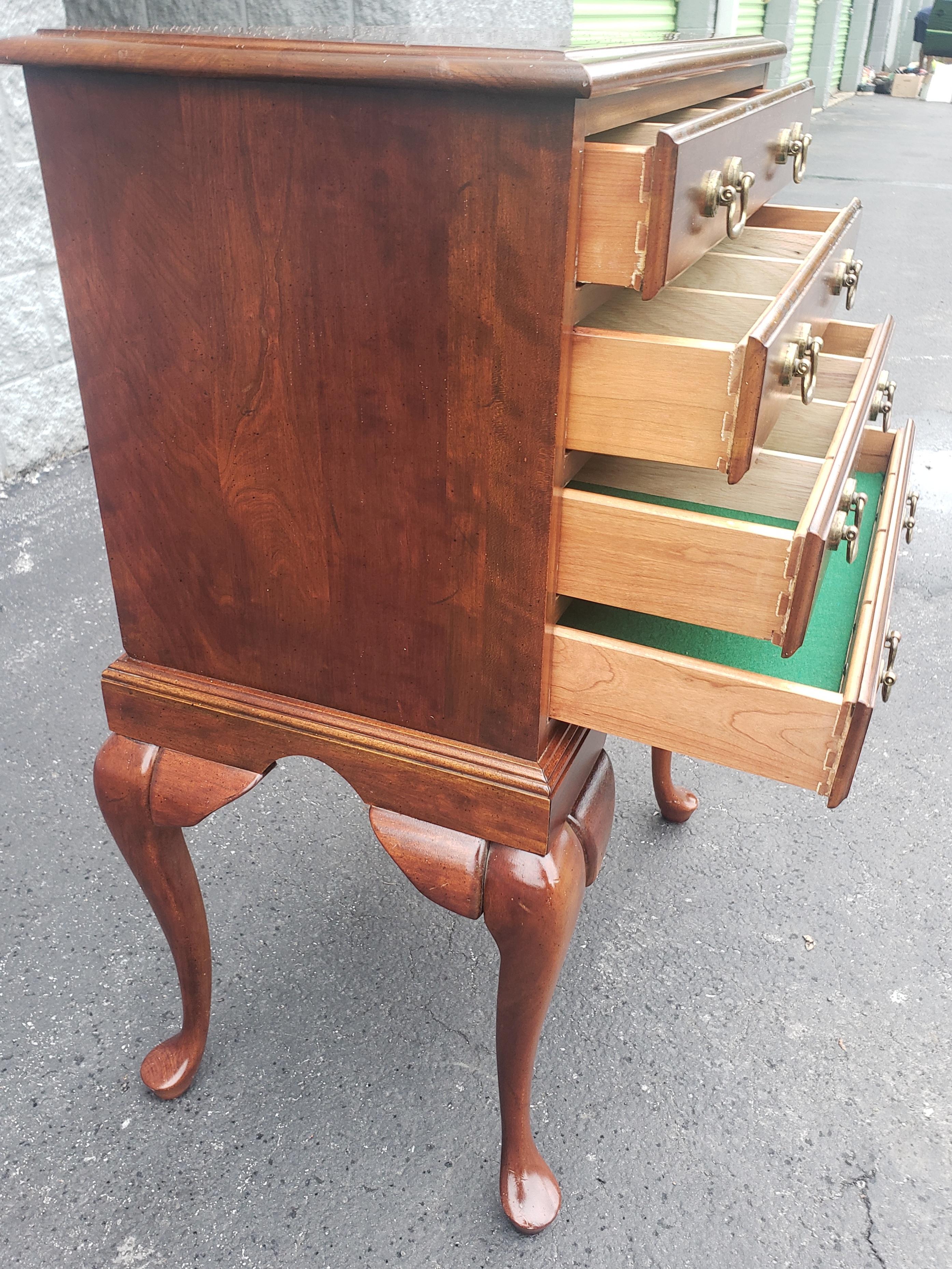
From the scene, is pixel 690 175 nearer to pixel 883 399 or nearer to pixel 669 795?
pixel 883 399

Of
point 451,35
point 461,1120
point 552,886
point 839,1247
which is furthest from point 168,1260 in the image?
point 451,35

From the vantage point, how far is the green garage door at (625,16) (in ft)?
19.1

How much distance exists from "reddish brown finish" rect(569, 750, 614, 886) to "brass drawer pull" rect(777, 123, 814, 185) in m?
0.71

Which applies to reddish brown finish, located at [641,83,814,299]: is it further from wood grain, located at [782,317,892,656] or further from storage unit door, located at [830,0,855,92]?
storage unit door, located at [830,0,855,92]

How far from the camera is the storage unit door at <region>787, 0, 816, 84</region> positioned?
39.7 feet

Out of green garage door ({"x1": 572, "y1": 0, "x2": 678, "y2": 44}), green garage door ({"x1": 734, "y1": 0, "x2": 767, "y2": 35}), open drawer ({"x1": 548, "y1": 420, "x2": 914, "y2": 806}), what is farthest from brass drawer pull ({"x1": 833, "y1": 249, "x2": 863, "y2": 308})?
green garage door ({"x1": 734, "y1": 0, "x2": 767, "y2": 35})

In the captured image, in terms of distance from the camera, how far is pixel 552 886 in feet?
3.23

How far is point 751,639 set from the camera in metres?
1.15

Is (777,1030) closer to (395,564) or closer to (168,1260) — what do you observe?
(168,1260)

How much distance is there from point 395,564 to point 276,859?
1.05m

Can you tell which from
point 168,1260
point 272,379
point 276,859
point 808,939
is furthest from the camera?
point 276,859

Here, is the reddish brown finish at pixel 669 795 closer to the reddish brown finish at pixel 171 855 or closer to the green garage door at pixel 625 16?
the reddish brown finish at pixel 171 855

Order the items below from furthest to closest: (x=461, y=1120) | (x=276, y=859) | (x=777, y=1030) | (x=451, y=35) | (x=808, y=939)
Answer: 1. (x=276, y=859)
2. (x=808, y=939)
3. (x=777, y=1030)
4. (x=461, y=1120)
5. (x=451, y=35)

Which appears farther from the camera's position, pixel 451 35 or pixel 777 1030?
pixel 777 1030
